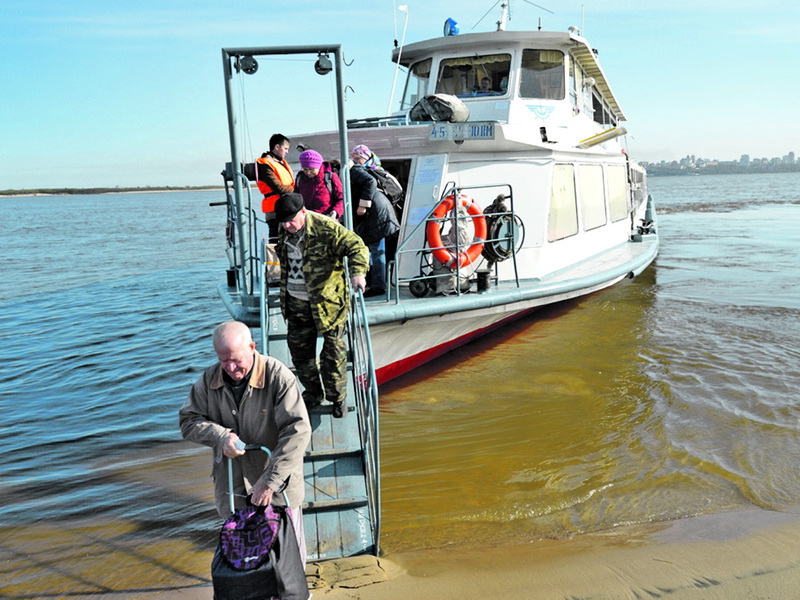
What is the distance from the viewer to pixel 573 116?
33.8 ft

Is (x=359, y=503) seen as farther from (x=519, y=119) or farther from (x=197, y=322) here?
(x=197, y=322)

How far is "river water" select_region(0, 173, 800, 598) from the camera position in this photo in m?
4.79

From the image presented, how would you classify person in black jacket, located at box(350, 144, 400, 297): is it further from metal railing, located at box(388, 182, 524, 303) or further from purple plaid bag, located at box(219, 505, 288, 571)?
purple plaid bag, located at box(219, 505, 288, 571)

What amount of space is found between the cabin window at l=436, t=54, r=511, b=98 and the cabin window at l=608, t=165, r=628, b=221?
3.51 meters

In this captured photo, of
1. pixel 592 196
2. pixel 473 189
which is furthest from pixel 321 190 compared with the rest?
pixel 592 196

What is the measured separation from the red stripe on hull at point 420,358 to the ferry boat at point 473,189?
3 cm

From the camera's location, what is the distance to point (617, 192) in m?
12.9

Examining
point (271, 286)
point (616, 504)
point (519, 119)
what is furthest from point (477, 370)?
point (519, 119)

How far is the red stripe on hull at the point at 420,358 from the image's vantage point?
6922 mm

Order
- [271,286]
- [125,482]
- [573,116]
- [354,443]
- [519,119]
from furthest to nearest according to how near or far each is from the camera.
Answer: [573,116]
[519,119]
[271,286]
[125,482]
[354,443]

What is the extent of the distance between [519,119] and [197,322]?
6.82m

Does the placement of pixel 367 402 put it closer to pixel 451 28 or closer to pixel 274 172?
pixel 274 172

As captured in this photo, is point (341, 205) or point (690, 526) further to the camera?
A: point (341, 205)

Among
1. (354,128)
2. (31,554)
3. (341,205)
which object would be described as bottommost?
(31,554)
